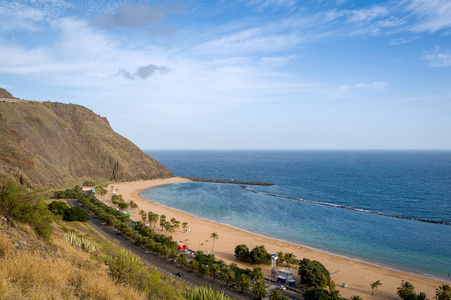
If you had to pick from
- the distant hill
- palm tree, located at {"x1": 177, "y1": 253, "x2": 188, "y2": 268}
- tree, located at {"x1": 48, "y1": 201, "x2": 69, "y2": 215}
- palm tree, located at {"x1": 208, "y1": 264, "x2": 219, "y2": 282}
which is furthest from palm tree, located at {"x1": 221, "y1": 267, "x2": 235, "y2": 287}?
the distant hill

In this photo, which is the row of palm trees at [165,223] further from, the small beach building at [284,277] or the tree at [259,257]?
the small beach building at [284,277]

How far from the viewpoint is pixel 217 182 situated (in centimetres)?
13975

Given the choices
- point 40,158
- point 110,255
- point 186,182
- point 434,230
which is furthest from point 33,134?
point 434,230

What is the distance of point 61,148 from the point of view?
110 meters

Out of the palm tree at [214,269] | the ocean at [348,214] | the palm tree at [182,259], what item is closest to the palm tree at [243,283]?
the palm tree at [214,269]

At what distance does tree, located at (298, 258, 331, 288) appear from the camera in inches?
1420

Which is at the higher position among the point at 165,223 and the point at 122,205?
the point at 165,223

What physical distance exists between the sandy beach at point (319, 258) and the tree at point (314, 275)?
9.13 ft

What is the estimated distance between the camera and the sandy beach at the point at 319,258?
1481 inches

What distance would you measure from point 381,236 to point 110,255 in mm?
63215

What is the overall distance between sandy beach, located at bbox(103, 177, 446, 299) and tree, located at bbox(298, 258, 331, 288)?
2.78 metres

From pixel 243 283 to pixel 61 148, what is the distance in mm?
105667

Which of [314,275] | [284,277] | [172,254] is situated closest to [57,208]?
[172,254]

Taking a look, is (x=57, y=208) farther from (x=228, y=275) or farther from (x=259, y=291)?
(x=259, y=291)
